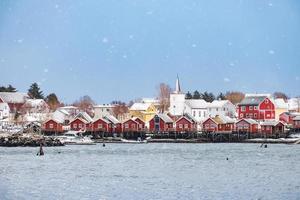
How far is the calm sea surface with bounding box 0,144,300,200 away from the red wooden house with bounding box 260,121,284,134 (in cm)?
2974

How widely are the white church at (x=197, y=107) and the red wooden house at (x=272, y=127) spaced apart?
21139 mm

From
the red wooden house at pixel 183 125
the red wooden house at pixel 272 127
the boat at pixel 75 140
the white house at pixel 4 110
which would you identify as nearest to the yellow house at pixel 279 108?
the red wooden house at pixel 272 127

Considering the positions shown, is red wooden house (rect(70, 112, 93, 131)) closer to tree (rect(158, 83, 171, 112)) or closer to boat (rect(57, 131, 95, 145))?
boat (rect(57, 131, 95, 145))

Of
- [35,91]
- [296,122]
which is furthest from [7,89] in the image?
[296,122]

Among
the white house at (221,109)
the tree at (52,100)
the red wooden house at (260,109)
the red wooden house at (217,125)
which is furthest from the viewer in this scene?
the tree at (52,100)

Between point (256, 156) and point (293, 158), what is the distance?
3.18 m

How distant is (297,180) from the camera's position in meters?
34.3

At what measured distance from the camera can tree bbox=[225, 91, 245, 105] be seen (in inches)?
5474

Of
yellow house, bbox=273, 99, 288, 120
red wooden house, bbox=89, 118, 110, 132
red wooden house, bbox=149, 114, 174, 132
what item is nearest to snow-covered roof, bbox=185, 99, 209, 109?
yellow house, bbox=273, 99, 288, 120

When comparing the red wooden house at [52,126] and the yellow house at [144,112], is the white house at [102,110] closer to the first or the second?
the yellow house at [144,112]

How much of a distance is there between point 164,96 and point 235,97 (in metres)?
25.6

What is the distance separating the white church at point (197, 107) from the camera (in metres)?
103

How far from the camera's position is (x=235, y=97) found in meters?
142

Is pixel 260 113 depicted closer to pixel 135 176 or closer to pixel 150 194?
pixel 135 176
